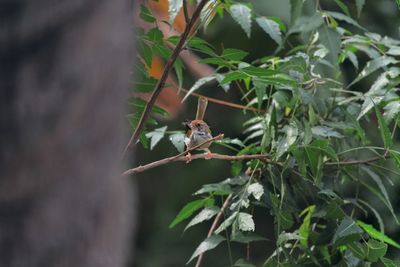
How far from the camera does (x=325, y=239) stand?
180 centimetres

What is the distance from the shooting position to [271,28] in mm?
1845

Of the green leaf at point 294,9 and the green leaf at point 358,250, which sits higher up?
the green leaf at point 294,9

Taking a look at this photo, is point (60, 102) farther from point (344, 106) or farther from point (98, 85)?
point (344, 106)

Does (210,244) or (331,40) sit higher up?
(331,40)

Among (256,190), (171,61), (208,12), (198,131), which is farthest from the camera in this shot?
(198,131)

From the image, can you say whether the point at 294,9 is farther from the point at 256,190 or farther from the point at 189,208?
the point at 189,208

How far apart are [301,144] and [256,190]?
0.44 feet

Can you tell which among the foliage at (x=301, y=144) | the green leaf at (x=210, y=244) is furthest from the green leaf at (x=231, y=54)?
the green leaf at (x=210, y=244)

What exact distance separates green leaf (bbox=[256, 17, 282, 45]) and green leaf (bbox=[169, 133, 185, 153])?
298 millimetres

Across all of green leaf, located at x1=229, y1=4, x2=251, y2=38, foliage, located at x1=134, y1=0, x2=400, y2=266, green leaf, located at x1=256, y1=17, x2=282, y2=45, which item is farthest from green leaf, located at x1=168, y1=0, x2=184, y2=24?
green leaf, located at x1=256, y1=17, x2=282, y2=45

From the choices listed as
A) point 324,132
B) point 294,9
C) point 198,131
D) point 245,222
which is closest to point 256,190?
point 245,222

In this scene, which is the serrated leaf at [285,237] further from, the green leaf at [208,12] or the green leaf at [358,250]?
the green leaf at [208,12]

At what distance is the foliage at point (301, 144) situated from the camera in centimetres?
167

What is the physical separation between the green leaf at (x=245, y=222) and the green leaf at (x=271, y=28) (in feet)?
1.27
